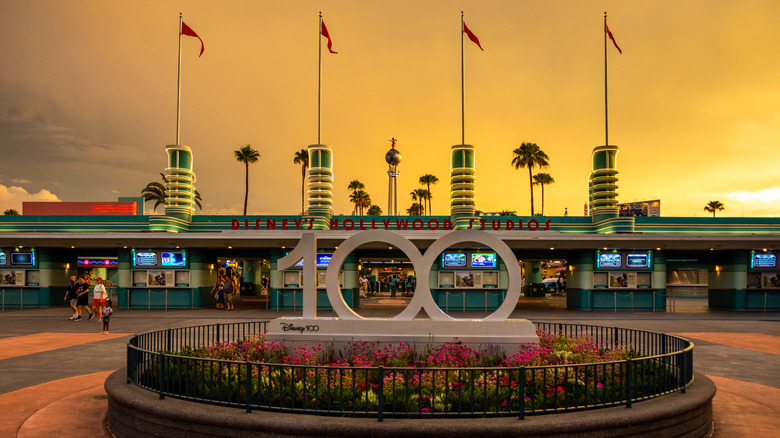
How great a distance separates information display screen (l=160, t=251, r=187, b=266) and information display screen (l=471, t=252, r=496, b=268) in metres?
16.5

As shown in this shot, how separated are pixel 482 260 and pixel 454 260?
1.56 m

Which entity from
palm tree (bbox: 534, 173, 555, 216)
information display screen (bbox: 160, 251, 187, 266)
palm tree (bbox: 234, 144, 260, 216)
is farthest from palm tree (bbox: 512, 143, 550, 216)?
information display screen (bbox: 160, 251, 187, 266)

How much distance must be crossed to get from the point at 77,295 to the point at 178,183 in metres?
11.2

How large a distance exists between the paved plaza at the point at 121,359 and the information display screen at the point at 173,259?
3.15 m

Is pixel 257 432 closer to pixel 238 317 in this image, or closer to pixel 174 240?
pixel 238 317

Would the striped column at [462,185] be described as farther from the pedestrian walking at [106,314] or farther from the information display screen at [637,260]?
the pedestrian walking at [106,314]

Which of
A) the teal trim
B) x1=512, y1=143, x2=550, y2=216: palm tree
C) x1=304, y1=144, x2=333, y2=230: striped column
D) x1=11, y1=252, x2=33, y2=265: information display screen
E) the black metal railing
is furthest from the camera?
x1=512, y1=143, x2=550, y2=216: palm tree

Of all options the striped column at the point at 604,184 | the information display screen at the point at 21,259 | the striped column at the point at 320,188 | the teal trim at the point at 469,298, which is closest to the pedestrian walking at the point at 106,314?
the striped column at the point at 320,188

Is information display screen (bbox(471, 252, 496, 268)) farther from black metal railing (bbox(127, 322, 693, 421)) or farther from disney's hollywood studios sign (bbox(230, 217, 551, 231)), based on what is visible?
black metal railing (bbox(127, 322, 693, 421))

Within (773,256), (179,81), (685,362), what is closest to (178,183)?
(179,81)

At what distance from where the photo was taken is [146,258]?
31.0m

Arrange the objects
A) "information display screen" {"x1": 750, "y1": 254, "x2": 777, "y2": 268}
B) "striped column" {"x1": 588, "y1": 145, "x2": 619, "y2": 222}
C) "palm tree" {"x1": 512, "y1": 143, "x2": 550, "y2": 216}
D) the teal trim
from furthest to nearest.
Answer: "palm tree" {"x1": 512, "y1": 143, "x2": 550, "y2": 216}
"striped column" {"x1": 588, "y1": 145, "x2": 619, "y2": 222}
"information display screen" {"x1": 750, "y1": 254, "x2": 777, "y2": 268}
the teal trim

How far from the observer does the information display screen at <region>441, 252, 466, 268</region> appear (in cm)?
3031

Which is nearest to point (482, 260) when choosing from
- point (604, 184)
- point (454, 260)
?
point (454, 260)
